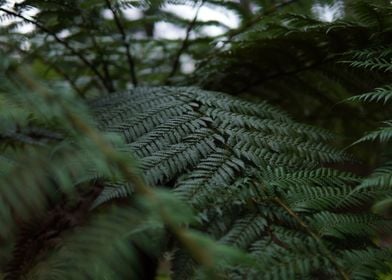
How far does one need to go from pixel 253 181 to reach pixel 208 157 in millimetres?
127

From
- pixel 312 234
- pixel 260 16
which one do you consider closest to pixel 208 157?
pixel 312 234

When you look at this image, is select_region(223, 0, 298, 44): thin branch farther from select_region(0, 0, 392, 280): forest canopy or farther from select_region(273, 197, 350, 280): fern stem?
select_region(273, 197, 350, 280): fern stem

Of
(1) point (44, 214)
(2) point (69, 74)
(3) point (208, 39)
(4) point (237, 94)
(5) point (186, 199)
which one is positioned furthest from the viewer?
(2) point (69, 74)

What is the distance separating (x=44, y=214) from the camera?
1.12 m

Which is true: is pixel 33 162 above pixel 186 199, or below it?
above

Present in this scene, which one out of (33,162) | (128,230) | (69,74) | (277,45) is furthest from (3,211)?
(69,74)

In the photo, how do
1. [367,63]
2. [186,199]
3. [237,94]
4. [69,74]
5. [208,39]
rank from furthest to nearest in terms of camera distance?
[69,74]
[208,39]
[237,94]
[367,63]
[186,199]

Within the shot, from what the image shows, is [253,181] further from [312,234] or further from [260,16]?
[260,16]

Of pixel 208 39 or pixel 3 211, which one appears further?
pixel 208 39

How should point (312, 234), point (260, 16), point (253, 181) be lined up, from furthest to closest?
1. point (260, 16)
2. point (253, 181)
3. point (312, 234)

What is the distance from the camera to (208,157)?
2.90 feet

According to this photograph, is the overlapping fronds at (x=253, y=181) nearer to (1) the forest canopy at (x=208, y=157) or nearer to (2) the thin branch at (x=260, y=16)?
(1) the forest canopy at (x=208, y=157)

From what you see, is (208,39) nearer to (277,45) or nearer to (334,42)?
(277,45)

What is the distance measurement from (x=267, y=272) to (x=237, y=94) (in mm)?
963
